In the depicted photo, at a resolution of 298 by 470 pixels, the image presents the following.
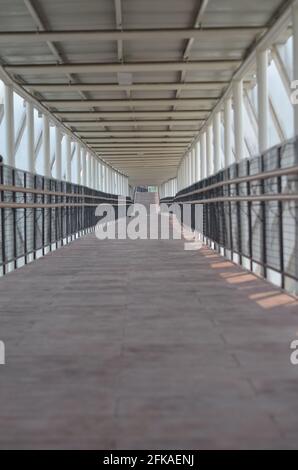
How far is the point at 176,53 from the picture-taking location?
11992 mm

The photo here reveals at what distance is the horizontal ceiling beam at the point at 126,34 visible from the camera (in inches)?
395

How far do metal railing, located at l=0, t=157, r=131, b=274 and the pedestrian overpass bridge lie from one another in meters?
0.05

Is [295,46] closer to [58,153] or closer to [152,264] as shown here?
[152,264]

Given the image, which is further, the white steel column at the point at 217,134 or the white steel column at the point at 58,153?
the white steel column at the point at 58,153

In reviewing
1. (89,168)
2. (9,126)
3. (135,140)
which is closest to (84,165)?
(89,168)

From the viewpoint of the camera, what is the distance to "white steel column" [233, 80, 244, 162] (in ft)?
44.7

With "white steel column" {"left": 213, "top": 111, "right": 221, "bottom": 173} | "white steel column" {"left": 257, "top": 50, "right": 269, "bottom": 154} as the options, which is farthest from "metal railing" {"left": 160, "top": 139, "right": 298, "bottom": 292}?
"white steel column" {"left": 213, "top": 111, "right": 221, "bottom": 173}

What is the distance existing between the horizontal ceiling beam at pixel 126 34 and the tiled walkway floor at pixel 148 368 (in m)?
5.23

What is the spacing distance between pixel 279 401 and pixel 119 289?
12.2 ft

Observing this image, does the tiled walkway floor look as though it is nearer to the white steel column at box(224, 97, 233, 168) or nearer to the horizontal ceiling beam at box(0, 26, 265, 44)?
the horizontal ceiling beam at box(0, 26, 265, 44)

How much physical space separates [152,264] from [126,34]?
3814 millimetres

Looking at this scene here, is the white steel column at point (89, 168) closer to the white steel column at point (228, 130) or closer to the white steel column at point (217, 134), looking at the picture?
the white steel column at point (217, 134)

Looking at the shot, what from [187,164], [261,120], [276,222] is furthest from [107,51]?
[187,164]

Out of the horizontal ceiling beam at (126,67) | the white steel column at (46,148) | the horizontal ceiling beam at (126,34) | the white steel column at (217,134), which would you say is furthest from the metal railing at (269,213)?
the white steel column at (46,148)
